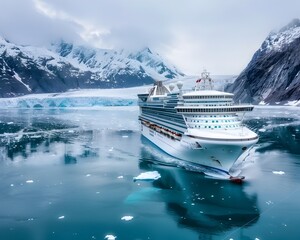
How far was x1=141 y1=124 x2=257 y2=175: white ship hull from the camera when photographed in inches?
1016

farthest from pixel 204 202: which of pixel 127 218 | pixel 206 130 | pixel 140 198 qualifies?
pixel 206 130

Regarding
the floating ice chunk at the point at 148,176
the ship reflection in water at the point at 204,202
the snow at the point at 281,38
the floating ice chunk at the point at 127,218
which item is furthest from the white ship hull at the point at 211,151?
the snow at the point at 281,38

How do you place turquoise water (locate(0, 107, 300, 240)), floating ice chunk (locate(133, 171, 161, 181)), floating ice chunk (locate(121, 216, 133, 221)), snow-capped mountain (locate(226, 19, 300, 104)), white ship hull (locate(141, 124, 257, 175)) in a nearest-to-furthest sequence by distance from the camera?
turquoise water (locate(0, 107, 300, 240)) → floating ice chunk (locate(121, 216, 133, 221)) → white ship hull (locate(141, 124, 257, 175)) → floating ice chunk (locate(133, 171, 161, 181)) → snow-capped mountain (locate(226, 19, 300, 104))

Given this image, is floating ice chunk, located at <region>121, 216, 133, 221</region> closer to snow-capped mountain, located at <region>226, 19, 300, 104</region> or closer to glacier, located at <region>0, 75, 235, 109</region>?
snow-capped mountain, located at <region>226, 19, 300, 104</region>

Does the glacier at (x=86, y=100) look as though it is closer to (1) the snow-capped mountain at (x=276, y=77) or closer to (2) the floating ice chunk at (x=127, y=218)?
(1) the snow-capped mountain at (x=276, y=77)

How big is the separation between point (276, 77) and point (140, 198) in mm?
132966

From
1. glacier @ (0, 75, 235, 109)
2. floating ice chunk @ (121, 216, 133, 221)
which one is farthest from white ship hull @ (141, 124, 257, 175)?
glacier @ (0, 75, 235, 109)

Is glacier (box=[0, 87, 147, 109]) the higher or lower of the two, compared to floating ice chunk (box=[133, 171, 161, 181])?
higher

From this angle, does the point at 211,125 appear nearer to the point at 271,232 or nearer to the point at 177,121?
the point at 177,121

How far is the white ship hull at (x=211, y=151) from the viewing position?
25812 mm

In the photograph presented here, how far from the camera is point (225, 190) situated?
23531 mm

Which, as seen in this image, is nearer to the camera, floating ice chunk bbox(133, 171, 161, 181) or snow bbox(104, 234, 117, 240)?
snow bbox(104, 234, 117, 240)

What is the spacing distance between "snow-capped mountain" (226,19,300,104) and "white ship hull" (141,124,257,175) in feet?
331

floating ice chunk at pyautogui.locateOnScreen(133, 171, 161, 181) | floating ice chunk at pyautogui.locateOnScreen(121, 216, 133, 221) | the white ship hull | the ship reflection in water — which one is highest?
the white ship hull
